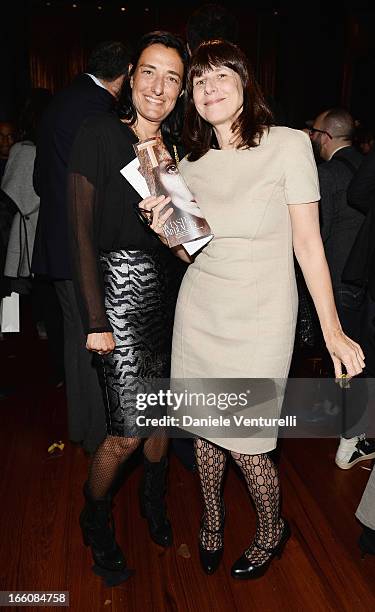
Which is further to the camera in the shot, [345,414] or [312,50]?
[312,50]

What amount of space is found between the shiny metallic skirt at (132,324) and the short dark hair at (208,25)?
1.10 m

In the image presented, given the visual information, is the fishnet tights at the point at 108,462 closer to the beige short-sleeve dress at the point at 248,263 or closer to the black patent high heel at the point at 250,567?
the beige short-sleeve dress at the point at 248,263

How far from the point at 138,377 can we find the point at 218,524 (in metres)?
0.58

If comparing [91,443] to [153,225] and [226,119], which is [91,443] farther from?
[226,119]

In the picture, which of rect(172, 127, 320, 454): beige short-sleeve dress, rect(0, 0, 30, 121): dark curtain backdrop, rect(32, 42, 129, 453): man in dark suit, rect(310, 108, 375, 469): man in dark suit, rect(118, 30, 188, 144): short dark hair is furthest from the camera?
rect(0, 0, 30, 121): dark curtain backdrop

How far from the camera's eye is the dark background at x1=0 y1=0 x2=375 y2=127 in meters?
8.07

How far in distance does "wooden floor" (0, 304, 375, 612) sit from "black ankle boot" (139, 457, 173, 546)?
0.13ft

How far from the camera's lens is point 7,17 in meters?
8.62

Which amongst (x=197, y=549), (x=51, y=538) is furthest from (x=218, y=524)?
(x=51, y=538)

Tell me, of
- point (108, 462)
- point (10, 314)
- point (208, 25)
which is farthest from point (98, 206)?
point (10, 314)

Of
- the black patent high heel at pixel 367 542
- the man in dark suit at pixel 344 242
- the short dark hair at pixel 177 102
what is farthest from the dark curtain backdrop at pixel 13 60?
the black patent high heel at pixel 367 542

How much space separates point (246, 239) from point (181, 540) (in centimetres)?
114

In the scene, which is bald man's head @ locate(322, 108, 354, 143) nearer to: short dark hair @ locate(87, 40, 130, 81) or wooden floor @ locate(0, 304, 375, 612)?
short dark hair @ locate(87, 40, 130, 81)

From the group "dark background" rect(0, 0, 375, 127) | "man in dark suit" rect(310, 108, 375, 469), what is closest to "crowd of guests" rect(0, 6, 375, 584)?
"man in dark suit" rect(310, 108, 375, 469)
